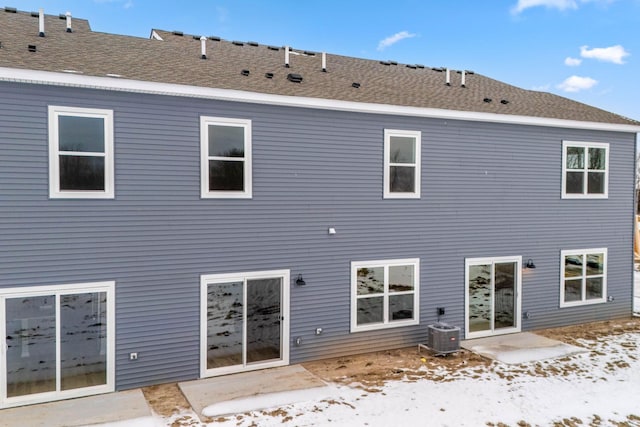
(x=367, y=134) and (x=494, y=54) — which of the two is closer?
(x=367, y=134)

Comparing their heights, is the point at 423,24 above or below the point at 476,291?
above

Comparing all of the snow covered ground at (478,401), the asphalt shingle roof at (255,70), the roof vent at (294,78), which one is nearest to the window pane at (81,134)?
the asphalt shingle roof at (255,70)

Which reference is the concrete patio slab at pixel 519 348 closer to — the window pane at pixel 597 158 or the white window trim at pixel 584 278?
the white window trim at pixel 584 278

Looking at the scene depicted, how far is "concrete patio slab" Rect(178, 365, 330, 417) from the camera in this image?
22.4 feet

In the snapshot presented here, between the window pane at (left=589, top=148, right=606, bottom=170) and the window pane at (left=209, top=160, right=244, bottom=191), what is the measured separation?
30.2ft

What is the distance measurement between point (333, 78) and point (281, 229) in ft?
13.5

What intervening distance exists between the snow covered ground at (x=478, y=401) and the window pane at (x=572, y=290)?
3006 millimetres

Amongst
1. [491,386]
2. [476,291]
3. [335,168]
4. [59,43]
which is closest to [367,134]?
[335,168]

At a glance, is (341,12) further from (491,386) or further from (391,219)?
(491,386)

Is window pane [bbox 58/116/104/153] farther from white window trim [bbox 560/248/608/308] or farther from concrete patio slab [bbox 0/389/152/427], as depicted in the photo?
white window trim [bbox 560/248/608/308]

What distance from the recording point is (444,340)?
9.23 m

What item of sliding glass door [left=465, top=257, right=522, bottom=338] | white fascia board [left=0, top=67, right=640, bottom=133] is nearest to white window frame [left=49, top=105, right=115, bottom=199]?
white fascia board [left=0, top=67, right=640, bottom=133]

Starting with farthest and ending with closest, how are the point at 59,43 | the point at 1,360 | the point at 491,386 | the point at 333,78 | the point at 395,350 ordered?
the point at 333,78 < the point at 395,350 < the point at 59,43 < the point at 491,386 < the point at 1,360

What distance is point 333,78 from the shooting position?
10539 millimetres
